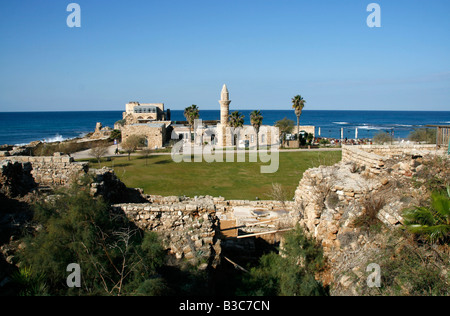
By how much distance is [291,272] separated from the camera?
7227 mm

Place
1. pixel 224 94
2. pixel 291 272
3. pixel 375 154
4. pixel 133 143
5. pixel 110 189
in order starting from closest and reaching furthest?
1. pixel 291 272
2. pixel 375 154
3. pixel 110 189
4. pixel 133 143
5. pixel 224 94

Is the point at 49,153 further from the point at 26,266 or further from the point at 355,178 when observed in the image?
the point at 355,178

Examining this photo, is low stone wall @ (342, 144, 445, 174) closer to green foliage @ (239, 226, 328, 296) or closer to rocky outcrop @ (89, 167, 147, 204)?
green foliage @ (239, 226, 328, 296)

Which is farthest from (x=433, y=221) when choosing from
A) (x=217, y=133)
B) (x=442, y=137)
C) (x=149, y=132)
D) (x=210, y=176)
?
(x=217, y=133)

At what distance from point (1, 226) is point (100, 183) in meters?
2.63

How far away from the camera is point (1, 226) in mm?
7133

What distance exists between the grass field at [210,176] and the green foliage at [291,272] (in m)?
11.3

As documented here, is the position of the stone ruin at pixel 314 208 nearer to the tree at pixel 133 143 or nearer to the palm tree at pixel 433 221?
the palm tree at pixel 433 221

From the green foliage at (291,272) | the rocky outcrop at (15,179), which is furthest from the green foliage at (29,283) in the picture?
the green foliage at (291,272)

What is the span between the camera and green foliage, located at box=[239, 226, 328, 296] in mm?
6884

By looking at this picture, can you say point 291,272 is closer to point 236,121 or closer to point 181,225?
point 181,225

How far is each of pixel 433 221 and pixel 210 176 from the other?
80.2 feet

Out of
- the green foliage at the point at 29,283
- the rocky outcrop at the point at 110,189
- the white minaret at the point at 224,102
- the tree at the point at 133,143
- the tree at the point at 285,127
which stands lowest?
the green foliage at the point at 29,283

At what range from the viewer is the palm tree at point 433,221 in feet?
18.2
